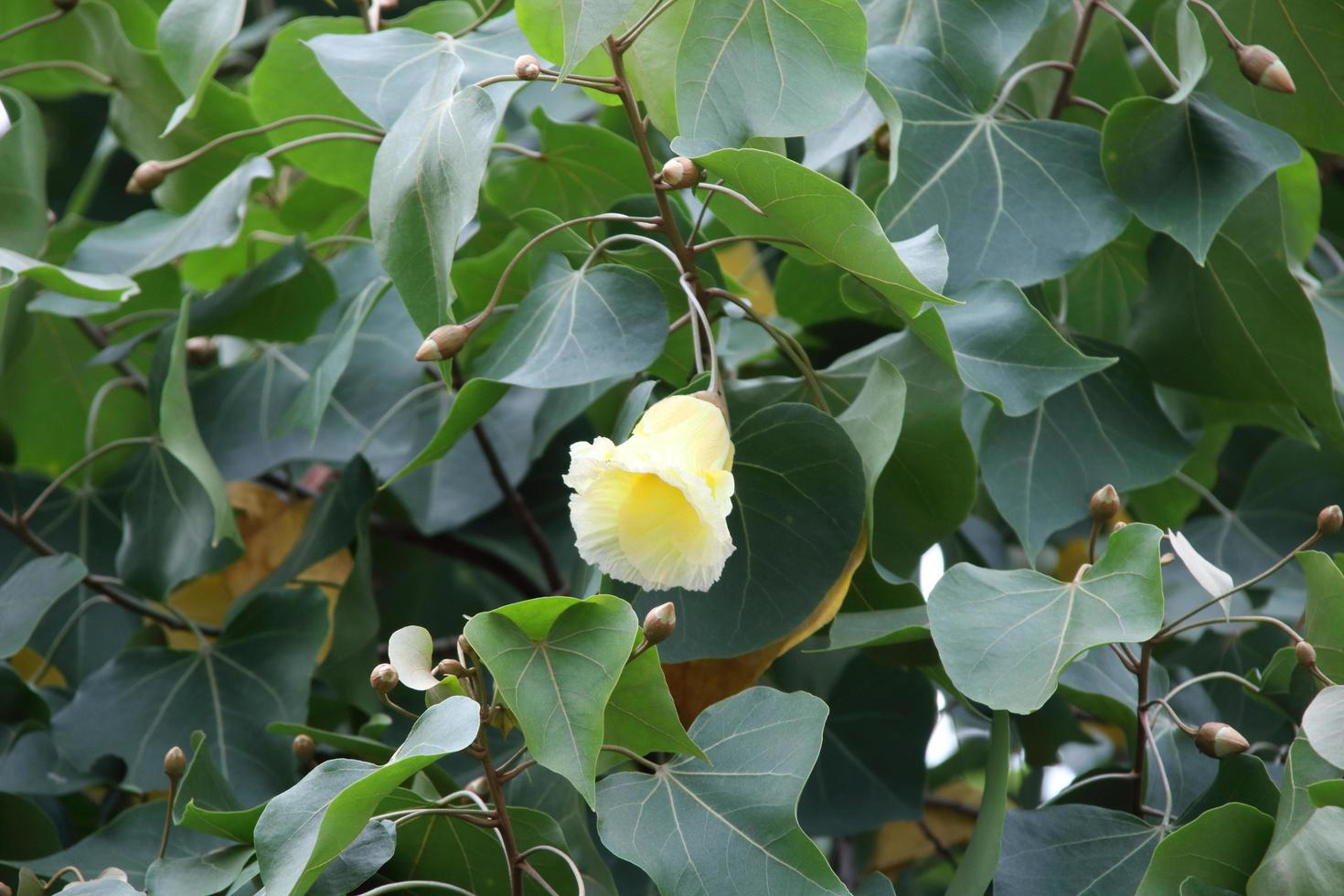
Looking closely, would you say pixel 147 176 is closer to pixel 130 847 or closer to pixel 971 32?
pixel 130 847

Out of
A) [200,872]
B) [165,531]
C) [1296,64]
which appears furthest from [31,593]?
[1296,64]

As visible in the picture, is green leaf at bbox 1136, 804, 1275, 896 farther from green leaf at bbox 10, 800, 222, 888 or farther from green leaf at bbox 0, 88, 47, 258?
green leaf at bbox 0, 88, 47, 258

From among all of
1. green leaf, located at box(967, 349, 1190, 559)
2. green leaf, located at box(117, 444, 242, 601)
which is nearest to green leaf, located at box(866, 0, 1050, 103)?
green leaf, located at box(967, 349, 1190, 559)

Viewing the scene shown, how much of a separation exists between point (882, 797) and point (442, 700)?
548 millimetres

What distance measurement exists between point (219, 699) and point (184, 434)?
23 cm

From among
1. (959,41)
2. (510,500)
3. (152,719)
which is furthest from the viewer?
(510,500)

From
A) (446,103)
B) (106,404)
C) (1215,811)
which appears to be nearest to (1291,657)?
(1215,811)

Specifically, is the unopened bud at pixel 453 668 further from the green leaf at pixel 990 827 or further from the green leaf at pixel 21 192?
the green leaf at pixel 21 192

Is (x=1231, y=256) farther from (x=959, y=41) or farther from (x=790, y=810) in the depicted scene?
(x=790, y=810)

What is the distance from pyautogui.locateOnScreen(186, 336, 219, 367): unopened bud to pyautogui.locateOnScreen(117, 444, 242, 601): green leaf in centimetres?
12

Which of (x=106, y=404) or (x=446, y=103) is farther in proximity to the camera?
(x=106, y=404)

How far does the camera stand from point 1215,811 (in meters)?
0.66

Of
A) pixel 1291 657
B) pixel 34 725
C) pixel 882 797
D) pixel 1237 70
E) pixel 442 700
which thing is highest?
pixel 1237 70

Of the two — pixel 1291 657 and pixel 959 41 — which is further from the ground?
pixel 959 41
